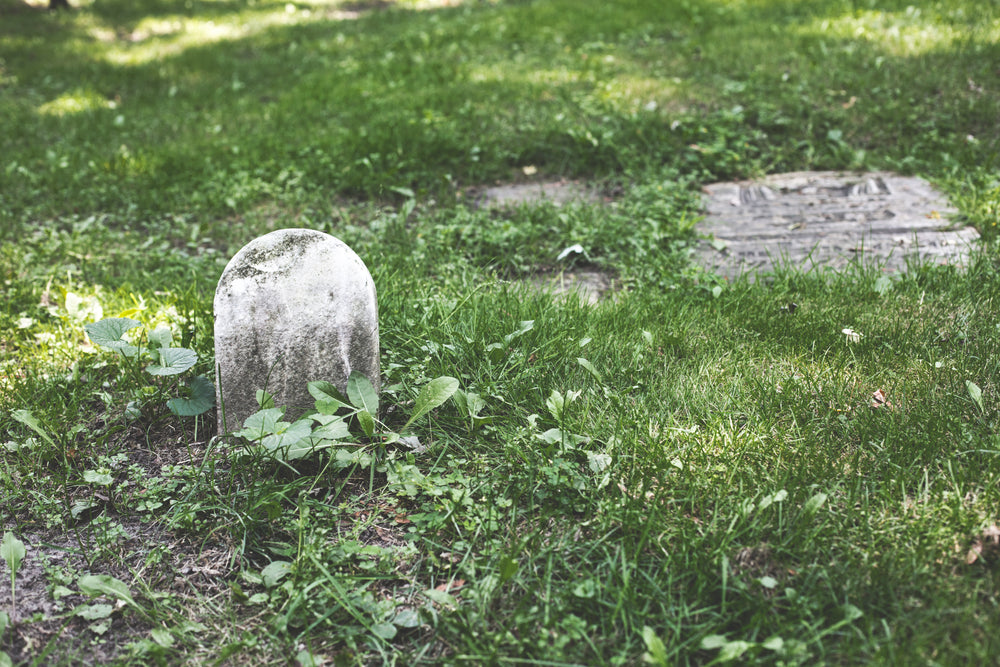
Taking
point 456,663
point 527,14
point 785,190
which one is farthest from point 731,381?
point 527,14

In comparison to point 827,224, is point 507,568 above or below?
below

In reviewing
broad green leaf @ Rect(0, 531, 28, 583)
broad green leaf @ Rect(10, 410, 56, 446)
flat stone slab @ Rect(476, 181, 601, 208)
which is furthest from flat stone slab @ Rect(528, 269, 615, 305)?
broad green leaf @ Rect(0, 531, 28, 583)

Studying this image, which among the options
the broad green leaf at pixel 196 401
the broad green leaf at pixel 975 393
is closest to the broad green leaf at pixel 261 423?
the broad green leaf at pixel 196 401

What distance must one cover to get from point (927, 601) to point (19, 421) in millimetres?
2941

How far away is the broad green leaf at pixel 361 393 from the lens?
2.27 metres

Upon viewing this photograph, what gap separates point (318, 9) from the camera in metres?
11.3

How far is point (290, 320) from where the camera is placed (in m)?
2.20

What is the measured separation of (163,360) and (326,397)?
26.8 inches

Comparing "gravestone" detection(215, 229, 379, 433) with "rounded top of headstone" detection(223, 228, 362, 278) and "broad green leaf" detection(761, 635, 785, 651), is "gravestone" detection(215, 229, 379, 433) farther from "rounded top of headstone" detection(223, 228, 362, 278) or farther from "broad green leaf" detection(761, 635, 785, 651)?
"broad green leaf" detection(761, 635, 785, 651)

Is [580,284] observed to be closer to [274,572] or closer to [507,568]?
[507,568]

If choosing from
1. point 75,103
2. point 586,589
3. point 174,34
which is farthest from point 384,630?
point 174,34

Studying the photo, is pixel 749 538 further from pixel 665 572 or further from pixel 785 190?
pixel 785 190

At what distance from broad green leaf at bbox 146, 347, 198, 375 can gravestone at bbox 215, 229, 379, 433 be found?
0.19m

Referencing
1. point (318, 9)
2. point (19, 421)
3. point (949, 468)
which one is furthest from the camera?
point (318, 9)
